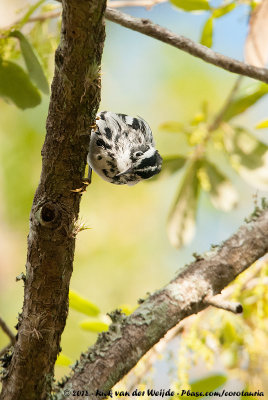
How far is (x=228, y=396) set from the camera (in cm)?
259

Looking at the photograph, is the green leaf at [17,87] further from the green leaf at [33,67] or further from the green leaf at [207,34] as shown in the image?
the green leaf at [207,34]

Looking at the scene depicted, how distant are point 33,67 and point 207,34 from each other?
3.27ft

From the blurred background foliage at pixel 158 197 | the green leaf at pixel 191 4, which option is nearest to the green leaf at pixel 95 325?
the blurred background foliage at pixel 158 197

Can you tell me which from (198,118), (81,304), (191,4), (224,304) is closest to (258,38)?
(191,4)

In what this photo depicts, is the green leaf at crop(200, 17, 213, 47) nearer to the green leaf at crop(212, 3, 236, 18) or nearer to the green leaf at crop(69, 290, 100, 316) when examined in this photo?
the green leaf at crop(212, 3, 236, 18)

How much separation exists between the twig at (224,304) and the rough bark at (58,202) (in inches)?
26.9

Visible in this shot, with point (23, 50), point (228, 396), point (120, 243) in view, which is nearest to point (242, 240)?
point (228, 396)

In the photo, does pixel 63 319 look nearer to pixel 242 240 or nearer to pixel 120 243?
pixel 242 240

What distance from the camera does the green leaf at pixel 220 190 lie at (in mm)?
3672

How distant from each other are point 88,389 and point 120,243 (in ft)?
13.1

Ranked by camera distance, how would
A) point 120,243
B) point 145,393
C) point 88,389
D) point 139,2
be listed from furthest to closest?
point 120,243, point 139,2, point 145,393, point 88,389

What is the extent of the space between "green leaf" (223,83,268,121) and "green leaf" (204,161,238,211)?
39cm

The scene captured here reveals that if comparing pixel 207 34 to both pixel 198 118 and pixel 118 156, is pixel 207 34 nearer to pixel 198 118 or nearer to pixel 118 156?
pixel 198 118

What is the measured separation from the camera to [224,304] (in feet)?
8.05
